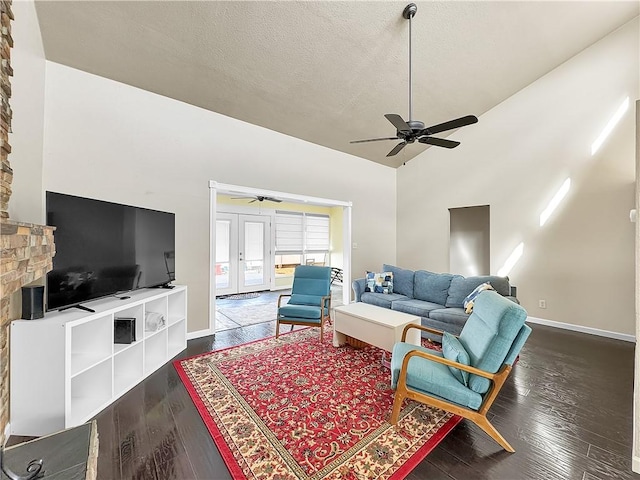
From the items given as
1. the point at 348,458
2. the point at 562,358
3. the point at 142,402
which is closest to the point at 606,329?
the point at 562,358

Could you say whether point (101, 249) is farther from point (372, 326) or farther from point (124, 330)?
Result: point (372, 326)

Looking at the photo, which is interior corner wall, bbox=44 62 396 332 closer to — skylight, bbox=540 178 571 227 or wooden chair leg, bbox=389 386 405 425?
wooden chair leg, bbox=389 386 405 425

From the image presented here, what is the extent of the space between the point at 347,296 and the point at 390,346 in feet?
10.9

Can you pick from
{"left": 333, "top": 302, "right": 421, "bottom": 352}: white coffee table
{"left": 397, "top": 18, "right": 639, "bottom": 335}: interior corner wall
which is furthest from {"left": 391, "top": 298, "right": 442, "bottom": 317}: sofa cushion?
{"left": 397, "top": 18, "right": 639, "bottom": 335}: interior corner wall

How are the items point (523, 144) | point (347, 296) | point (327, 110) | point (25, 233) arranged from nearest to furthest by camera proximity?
point (25, 233), point (327, 110), point (523, 144), point (347, 296)

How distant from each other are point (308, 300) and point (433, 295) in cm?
201

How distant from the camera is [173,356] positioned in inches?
120

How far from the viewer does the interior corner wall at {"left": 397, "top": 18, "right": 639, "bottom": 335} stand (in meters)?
3.73

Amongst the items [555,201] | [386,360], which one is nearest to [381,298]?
[386,360]

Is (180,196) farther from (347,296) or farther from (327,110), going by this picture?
(347,296)

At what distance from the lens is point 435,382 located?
72.7 inches

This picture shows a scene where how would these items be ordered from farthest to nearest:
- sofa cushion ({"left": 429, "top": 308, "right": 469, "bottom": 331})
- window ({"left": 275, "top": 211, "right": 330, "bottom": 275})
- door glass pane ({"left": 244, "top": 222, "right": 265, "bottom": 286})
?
window ({"left": 275, "top": 211, "right": 330, "bottom": 275})
door glass pane ({"left": 244, "top": 222, "right": 265, "bottom": 286})
sofa cushion ({"left": 429, "top": 308, "right": 469, "bottom": 331})

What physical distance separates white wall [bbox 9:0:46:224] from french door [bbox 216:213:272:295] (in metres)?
3.99

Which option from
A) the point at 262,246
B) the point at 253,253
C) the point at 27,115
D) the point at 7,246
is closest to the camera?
the point at 7,246
